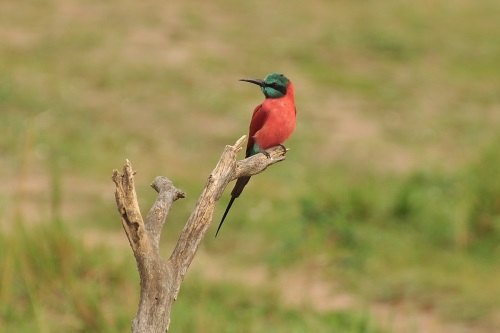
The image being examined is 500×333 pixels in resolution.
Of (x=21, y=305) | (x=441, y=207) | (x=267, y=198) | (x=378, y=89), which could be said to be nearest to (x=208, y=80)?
(x=378, y=89)

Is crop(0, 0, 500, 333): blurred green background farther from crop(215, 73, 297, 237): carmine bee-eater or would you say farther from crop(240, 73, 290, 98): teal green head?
crop(240, 73, 290, 98): teal green head

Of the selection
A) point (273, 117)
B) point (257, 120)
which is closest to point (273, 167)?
point (257, 120)

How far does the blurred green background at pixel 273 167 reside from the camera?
6.03 meters

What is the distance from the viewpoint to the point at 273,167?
967 cm

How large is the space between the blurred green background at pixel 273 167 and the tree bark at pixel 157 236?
1.13 metres

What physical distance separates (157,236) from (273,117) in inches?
12.3

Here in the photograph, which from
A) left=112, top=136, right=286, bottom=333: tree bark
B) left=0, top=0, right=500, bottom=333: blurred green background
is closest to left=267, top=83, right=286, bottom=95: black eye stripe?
left=112, top=136, right=286, bottom=333: tree bark

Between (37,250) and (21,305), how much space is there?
534 millimetres

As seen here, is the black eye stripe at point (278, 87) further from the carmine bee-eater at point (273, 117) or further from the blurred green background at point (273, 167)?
the blurred green background at point (273, 167)

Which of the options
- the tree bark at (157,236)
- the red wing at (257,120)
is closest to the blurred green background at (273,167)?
the red wing at (257,120)

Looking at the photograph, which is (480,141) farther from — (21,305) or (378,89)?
(21,305)

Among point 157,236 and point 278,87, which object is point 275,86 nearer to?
point 278,87

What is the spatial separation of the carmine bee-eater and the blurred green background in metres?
1.07

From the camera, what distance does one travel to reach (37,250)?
18.6 feet
